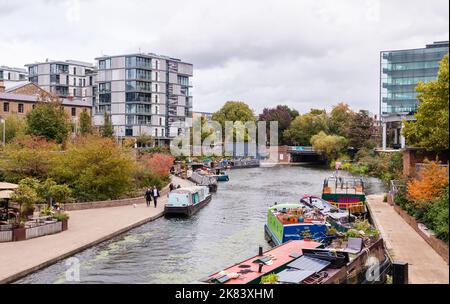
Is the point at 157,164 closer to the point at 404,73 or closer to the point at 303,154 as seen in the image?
the point at 404,73

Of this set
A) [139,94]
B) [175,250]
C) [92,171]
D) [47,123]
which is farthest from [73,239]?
[139,94]

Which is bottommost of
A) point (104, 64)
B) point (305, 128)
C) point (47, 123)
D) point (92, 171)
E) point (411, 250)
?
point (411, 250)

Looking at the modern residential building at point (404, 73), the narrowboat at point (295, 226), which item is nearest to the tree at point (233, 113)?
the modern residential building at point (404, 73)

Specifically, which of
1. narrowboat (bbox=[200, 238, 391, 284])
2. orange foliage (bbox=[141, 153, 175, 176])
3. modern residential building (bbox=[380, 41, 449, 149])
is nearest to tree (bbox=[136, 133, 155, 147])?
orange foliage (bbox=[141, 153, 175, 176])

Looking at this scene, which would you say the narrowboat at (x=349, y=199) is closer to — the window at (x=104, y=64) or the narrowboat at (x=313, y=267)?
the narrowboat at (x=313, y=267)

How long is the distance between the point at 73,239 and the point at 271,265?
13.6 meters

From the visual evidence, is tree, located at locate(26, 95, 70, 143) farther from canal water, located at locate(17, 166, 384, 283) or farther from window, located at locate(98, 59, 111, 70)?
window, located at locate(98, 59, 111, 70)

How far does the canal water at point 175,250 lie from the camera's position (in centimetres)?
2270

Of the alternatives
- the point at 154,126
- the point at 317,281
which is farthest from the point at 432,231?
the point at 154,126

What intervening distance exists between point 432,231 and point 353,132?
86.6 meters

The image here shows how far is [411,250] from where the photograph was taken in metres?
23.6

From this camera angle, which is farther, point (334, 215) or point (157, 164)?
point (157, 164)
